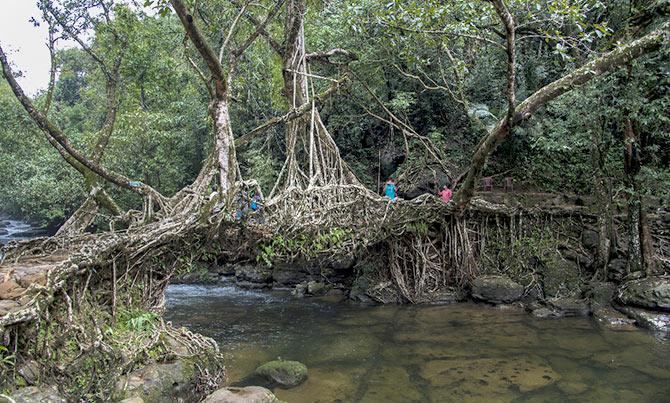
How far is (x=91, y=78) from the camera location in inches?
785

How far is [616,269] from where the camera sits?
1085cm

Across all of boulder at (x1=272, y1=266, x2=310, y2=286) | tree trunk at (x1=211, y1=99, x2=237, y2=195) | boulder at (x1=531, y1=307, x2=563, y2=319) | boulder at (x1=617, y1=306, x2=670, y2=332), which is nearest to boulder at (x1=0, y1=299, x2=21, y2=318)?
tree trunk at (x1=211, y1=99, x2=237, y2=195)

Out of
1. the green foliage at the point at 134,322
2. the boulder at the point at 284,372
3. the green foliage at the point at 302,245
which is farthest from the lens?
the green foliage at the point at 302,245

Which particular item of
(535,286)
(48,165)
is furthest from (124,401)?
→ (48,165)

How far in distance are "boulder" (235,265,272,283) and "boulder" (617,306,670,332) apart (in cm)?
928

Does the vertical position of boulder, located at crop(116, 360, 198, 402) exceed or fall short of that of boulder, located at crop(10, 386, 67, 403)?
it falls short

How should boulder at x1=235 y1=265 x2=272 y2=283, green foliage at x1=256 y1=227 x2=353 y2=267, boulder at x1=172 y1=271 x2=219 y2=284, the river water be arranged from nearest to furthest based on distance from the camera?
the river water, green foliage at x1=256 y1=227 x2=353 y2=267, boulder at x1=235 y1=265 x2=272 y2=283, boulder at x1=172 y1=271 x2=219 y2=284

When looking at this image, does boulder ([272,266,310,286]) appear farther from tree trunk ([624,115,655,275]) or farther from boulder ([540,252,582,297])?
tree trunk ([624,115,655,275])

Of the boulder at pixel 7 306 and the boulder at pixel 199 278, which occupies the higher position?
the boulder at pixel 7 306

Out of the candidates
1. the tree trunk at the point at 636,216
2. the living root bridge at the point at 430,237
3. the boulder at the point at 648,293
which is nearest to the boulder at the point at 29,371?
the living root bridge at the point at 430,237

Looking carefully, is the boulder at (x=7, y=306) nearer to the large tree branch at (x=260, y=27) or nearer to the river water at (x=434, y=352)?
the river water at (x=434, y=352)

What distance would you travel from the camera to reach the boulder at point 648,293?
370 inches

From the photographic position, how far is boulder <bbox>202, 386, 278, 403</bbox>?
5480mm

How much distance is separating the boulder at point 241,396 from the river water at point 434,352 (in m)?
1.17
